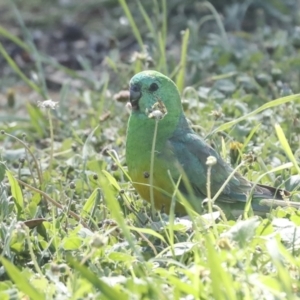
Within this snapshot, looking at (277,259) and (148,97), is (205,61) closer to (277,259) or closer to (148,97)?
(148,97)

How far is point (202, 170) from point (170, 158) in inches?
5.7

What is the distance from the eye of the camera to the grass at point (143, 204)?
2256 millimetres

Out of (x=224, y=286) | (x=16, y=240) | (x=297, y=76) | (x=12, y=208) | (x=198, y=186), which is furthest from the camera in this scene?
(x=297, y=76)

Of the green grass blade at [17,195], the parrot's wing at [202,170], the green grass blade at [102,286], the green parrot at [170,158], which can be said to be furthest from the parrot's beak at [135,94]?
the green grass blade at [102,286]

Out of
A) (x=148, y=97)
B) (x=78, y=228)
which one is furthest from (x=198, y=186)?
(x=78, y=228)

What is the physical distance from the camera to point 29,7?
7.34 m

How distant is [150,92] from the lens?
328 centimetres

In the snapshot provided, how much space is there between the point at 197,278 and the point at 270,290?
194 mm

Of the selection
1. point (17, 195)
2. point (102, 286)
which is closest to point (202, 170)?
point (17, 195)

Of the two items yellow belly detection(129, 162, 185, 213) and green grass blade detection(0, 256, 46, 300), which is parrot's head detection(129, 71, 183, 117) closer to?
yellow belly detection(129, 162, 185, 213)

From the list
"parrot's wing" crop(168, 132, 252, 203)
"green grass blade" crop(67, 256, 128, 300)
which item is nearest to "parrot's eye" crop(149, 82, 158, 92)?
"parrot's wing" crop(168, 132, 252, 203)

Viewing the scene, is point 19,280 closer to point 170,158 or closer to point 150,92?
point 170,158

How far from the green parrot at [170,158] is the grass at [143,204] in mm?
78

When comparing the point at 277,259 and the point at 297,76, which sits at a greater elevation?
the point at 277,259
